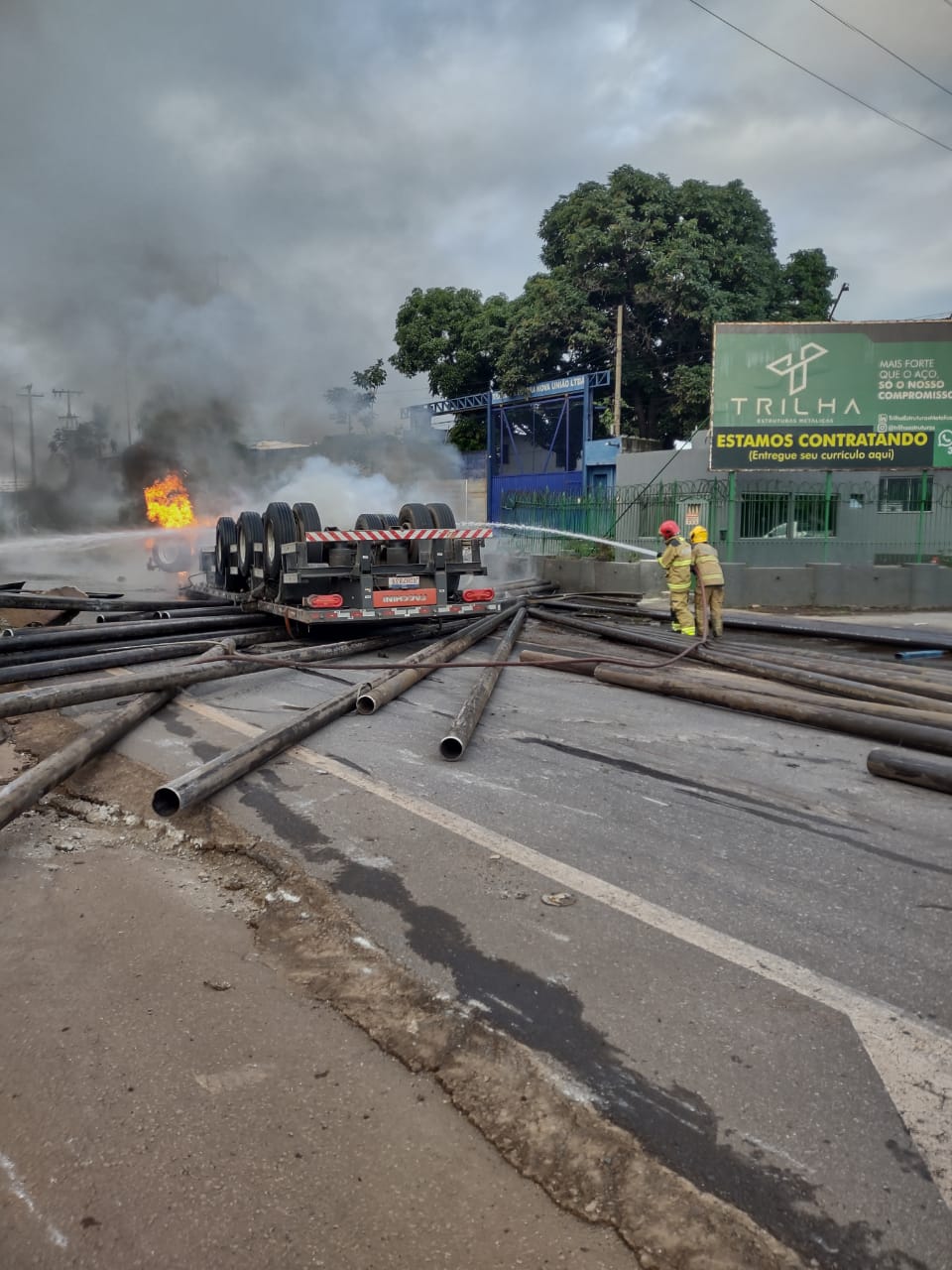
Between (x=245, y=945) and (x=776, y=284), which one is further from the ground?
(x=776, y=284)

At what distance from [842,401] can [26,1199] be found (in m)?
18.8

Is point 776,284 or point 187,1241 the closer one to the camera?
point 187,1241

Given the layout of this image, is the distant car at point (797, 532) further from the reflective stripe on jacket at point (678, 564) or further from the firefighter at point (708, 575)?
the firefighter at point (708, 575)

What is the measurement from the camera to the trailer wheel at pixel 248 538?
11609 millimetres

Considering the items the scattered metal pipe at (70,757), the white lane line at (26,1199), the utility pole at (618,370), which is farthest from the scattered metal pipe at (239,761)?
the utility pole at (618,370)

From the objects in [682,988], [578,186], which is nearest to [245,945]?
[682,988]

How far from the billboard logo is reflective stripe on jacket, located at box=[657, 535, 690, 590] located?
26.9 feet

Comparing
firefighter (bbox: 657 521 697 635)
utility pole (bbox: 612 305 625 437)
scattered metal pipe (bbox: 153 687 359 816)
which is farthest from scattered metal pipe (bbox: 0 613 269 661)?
utility pole (bbox: 612 305 625 437)

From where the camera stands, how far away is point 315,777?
5293mm

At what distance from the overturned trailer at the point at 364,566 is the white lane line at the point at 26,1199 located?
767 centimetres

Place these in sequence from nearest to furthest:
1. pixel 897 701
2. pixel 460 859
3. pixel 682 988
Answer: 1. pixel 682 988
2. pixel 460 859
3. pixel 897 701

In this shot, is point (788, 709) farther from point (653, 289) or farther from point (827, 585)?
point (653, 289)

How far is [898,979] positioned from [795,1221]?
1301 millimetres

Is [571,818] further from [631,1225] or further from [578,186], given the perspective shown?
[578,186]
